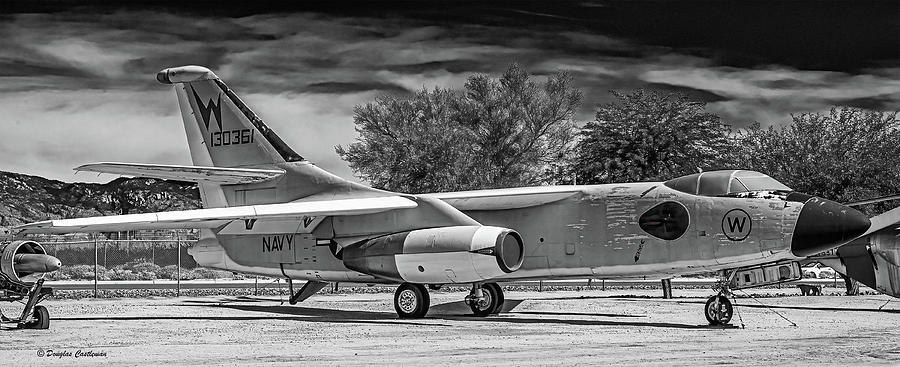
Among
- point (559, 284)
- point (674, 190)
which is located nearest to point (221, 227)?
point (674, 190)

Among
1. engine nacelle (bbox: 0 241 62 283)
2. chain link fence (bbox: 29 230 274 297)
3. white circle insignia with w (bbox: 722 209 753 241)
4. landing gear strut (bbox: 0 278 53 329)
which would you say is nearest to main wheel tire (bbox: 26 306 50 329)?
landing gear strut (bbox: 0 278 53 329)

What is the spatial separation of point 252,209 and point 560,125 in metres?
33.0

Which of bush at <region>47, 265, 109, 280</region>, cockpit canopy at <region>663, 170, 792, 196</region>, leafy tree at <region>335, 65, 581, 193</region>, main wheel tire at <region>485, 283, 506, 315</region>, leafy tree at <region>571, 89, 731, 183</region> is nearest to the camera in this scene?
cockpit canopy at <region>663, 170, 792, 196</region>

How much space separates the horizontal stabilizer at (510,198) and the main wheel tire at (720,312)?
3.52m

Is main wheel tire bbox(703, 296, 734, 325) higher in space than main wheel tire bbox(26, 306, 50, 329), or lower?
lower

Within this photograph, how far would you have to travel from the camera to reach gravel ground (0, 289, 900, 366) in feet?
38.7

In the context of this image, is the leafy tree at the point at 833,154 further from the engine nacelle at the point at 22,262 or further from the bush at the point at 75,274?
the engine nacelle at the point at 22,262

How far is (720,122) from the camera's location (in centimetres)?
4666

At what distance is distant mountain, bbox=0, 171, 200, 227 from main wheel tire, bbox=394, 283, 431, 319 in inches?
4908

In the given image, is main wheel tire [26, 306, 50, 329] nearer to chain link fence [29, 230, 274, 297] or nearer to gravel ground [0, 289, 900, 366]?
gravel ground [0, 289, 900, 366]

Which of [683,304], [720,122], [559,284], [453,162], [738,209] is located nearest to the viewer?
[738,209]

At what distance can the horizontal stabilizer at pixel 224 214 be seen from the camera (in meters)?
18.1

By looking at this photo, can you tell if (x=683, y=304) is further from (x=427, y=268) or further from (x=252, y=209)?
(x=252, y=209)

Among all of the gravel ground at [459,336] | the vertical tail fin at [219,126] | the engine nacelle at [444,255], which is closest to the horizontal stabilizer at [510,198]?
the engine nacelle at [444,255]
